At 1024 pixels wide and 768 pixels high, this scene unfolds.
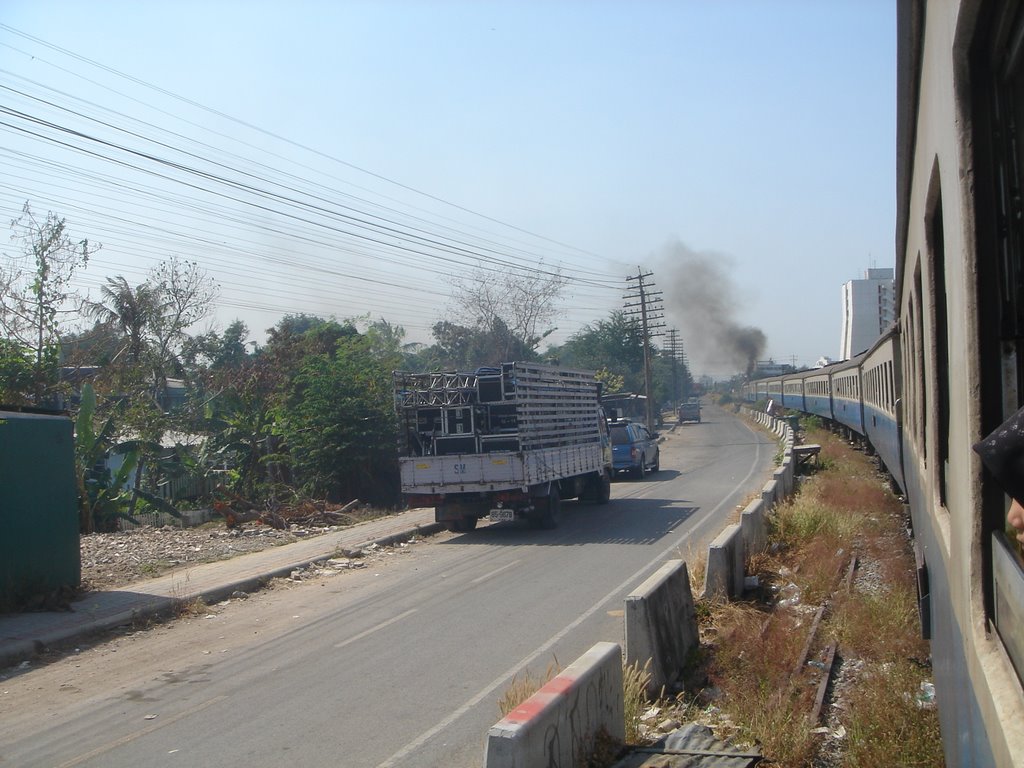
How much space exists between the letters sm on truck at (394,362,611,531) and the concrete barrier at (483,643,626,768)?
10.4 m

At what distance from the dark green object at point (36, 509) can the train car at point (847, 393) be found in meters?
17.1

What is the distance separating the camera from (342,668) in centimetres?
813

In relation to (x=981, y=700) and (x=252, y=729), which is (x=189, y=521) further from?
(x=981, y=700)

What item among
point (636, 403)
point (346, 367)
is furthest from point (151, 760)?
point (636, 403)

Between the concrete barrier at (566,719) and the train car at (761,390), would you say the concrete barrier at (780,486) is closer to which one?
the concrete barrier at (566,719)

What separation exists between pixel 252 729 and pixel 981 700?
5.52m

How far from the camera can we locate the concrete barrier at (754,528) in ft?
35.0

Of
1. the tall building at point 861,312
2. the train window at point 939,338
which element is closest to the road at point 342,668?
the train window at point 939,338

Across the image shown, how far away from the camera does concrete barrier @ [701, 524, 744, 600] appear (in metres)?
8.94

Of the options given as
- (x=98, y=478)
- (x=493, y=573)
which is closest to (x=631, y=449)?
(x=493, y=573)

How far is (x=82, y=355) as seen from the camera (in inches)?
909

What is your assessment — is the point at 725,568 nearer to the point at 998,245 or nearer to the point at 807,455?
the point at 998,245

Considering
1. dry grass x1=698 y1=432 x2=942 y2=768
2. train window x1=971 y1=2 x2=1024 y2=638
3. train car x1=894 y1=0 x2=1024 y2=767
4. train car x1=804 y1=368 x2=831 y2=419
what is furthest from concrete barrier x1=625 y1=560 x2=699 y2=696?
train car x1=804 y1=368 x2=831 y2=419

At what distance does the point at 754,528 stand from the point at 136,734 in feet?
24.2
